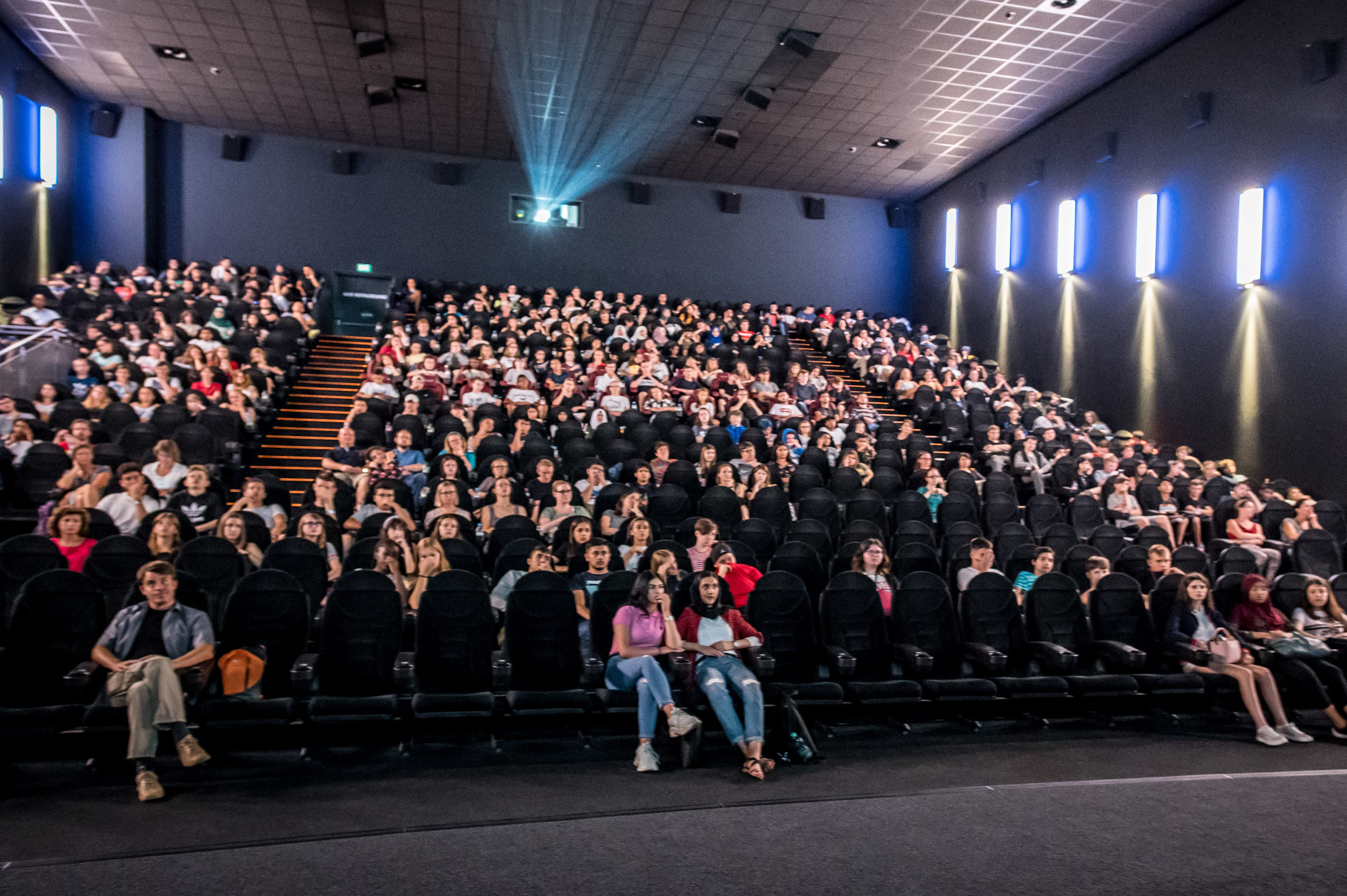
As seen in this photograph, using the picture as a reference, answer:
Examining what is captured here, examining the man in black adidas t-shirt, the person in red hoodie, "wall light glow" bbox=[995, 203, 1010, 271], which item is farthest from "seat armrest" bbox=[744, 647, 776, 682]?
"wall light glow" bbox=[995, 203, 1010, 271]

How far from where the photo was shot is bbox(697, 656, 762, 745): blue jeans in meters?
3.85

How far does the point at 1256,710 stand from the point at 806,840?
3.06 meters

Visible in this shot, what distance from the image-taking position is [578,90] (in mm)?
11680

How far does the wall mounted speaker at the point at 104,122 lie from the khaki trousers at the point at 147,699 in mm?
12320

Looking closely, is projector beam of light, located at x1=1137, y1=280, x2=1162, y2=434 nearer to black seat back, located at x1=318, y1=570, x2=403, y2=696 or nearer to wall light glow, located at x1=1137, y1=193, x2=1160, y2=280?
wall light glow, located at x1=1137, y1=193, x2=1160, y2=280

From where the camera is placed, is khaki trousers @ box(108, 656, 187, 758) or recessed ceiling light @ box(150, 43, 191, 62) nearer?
khaki trousers @ box(108, 656, 187, 758)

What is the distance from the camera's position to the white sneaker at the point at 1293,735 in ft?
14.7

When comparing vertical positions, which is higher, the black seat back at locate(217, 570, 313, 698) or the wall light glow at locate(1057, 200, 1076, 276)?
the wall light glow at locate(1057, 200, 1076, 276)

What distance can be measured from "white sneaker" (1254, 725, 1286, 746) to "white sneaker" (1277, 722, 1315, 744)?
4 centimetres

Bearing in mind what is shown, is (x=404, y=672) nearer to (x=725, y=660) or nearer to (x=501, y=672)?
(x=501, y=672)

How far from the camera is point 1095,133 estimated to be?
11531 mm

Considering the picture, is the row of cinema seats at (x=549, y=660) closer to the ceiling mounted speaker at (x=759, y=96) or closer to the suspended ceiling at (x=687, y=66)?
the suspended ceiling at (x=687, y=66)

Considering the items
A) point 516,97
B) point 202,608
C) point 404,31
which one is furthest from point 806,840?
point 516,97

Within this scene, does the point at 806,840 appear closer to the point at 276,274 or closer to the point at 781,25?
the point at 781,25
